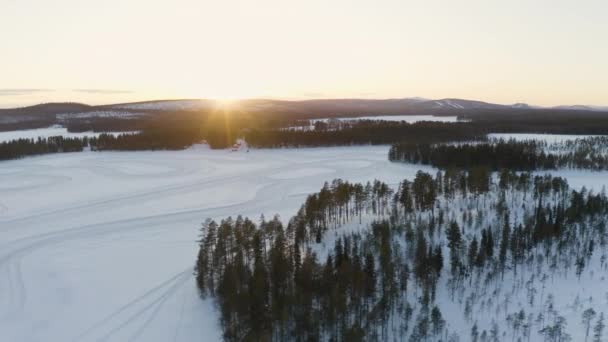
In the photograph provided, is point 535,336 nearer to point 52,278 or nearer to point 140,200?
point 52,278

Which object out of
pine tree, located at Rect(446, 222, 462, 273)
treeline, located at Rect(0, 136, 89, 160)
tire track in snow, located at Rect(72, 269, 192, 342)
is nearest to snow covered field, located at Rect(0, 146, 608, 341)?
tire track in snow, located at Rect(72, 269, 192, 342)

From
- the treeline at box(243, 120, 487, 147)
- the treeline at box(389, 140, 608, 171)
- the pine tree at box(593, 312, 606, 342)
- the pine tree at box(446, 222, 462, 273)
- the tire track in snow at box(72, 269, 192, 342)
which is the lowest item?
the tire track in snow at box(72, 269, 192, 342)

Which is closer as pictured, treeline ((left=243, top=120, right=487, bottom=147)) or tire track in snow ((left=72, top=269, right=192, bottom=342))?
tire track in snow ((left=72, top=269, right=192, bottom=342))

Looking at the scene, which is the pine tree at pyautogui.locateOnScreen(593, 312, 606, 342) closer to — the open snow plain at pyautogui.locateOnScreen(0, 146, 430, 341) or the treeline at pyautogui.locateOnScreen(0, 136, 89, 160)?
the open snow plain at pyautogui.locateOnScreen(0, 146, 430, 341)

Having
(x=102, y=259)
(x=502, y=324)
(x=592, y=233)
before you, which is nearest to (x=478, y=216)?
(x=592, y=233)

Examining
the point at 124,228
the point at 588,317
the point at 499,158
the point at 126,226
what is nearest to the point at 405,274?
the point at 588,317

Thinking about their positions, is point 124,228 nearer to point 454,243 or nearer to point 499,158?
point 454,243
